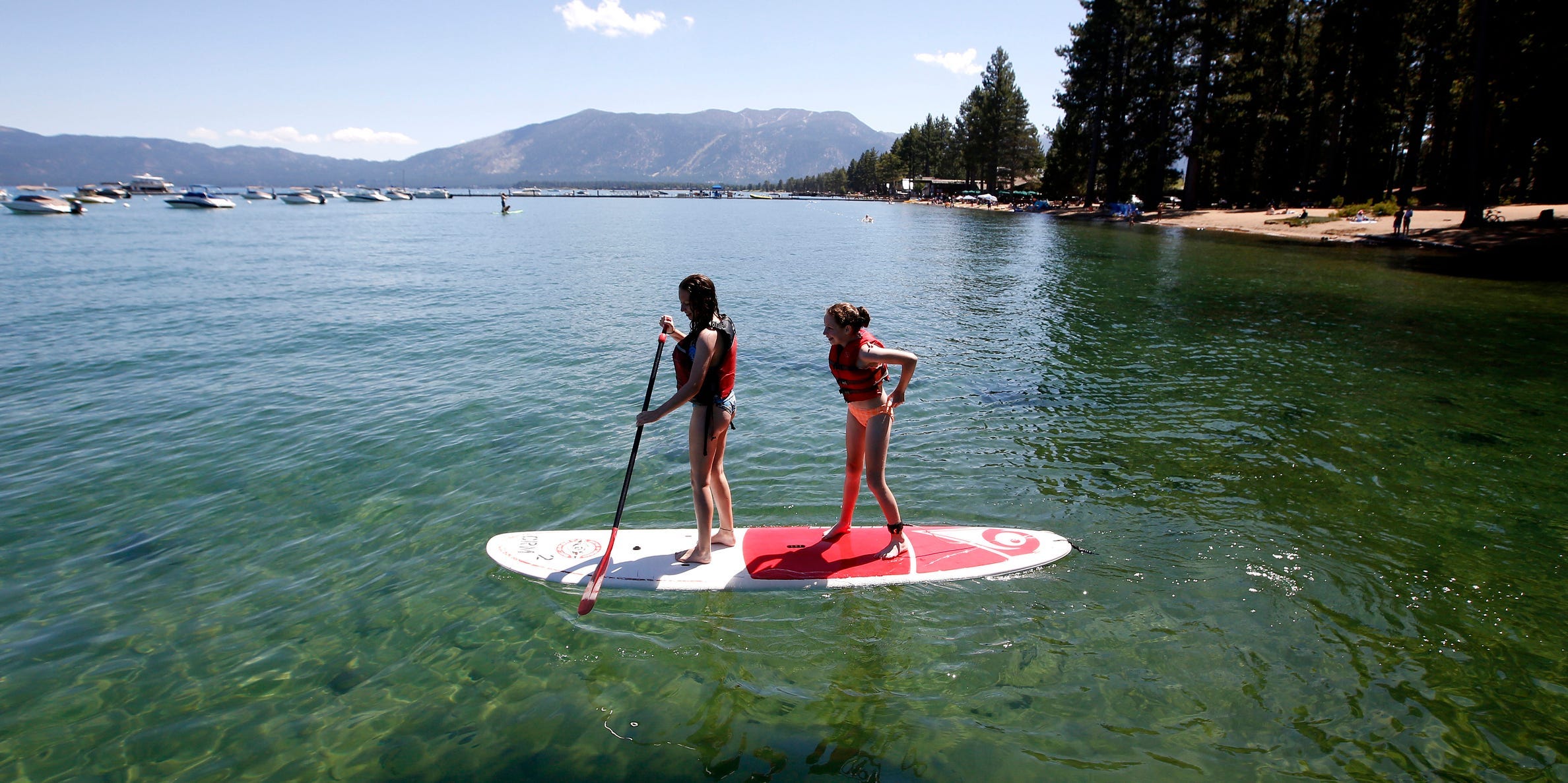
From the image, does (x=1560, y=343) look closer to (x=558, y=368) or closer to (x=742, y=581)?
(x=742, y=581)

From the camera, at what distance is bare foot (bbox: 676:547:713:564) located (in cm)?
736

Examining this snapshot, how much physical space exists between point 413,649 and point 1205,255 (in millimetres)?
43683

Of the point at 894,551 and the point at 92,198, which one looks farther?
the point at 92,198

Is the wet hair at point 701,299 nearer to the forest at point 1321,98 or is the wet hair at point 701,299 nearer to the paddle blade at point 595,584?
the paddle blade at point 595,584

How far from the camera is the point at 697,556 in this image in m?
7.40

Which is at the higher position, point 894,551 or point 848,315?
point 848,315

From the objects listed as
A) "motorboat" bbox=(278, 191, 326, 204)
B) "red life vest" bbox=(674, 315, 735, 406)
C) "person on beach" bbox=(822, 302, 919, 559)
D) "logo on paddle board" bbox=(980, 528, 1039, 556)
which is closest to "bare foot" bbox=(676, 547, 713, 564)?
"person on beach" bbox=(822, 302, 919, 559)

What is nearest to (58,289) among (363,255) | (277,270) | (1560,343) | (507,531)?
(277,270)

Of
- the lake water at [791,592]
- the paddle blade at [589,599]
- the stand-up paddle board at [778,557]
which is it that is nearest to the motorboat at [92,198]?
the lake water at [791,592]

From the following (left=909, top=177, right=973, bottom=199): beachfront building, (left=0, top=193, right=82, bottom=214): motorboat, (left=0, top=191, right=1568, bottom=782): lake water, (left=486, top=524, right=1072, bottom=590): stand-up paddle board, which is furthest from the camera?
(left=909, top=177, right=973, bottom=199): beachfront building

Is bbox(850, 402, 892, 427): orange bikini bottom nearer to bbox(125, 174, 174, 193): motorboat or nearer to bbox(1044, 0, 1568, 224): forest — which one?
bbox(1044, 0, 1568, 224): forest

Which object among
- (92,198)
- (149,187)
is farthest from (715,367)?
(149,187)

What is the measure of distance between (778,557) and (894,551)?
124 centimetres

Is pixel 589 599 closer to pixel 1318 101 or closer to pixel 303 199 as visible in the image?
pixel 1318 101
